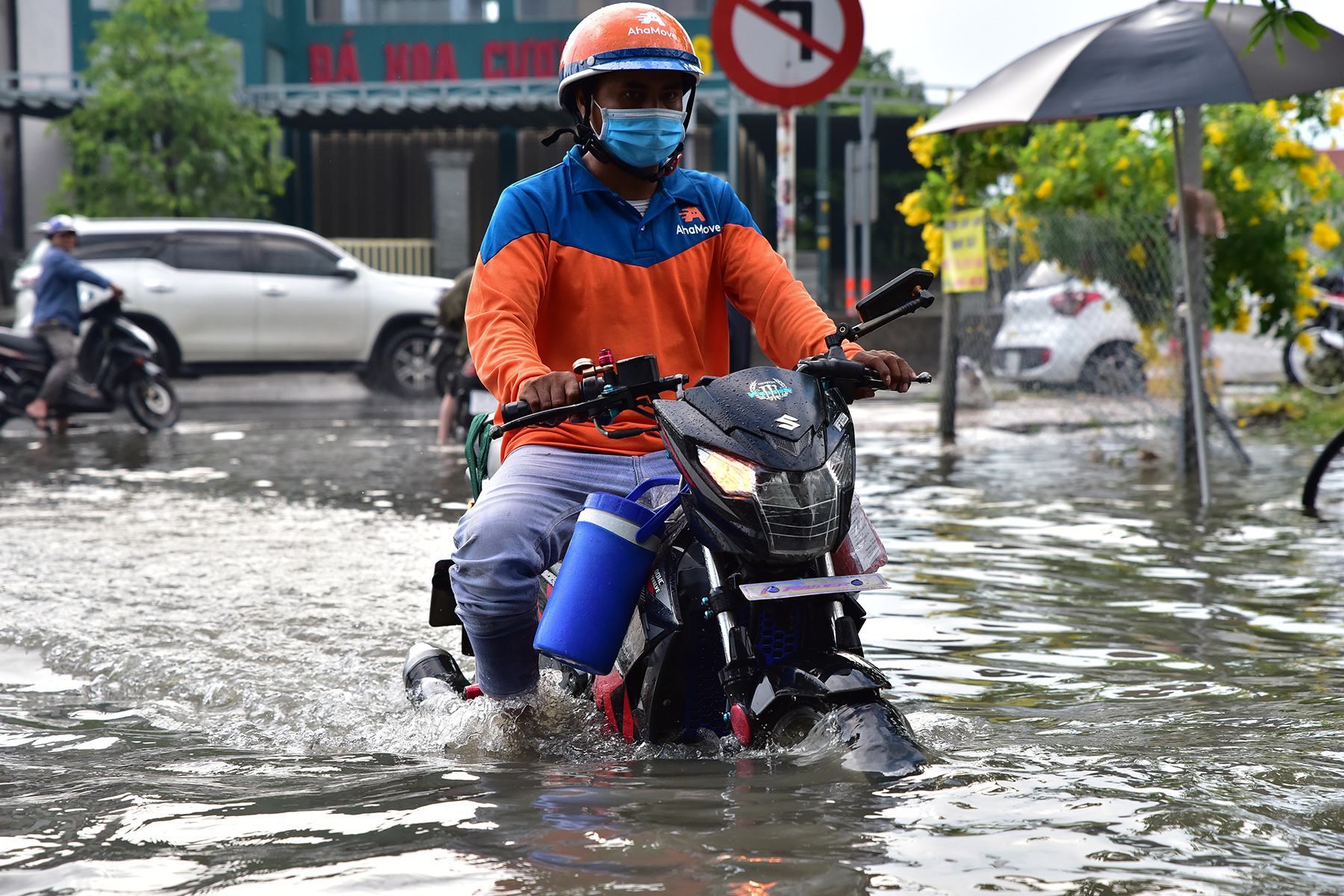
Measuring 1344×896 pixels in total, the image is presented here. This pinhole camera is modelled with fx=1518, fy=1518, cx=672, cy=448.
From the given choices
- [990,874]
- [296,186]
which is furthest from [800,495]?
[296,186]

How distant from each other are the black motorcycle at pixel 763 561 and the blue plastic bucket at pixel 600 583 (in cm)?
5

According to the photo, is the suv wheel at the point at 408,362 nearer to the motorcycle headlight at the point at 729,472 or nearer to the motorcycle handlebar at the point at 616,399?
the motorcycle handlebar at the point at 616,399

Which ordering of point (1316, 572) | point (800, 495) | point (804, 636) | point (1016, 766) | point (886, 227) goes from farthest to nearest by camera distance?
point (886, 227) < point (1316, 572) < point (1016, 766) < point (804, 636) < point (800, 495)

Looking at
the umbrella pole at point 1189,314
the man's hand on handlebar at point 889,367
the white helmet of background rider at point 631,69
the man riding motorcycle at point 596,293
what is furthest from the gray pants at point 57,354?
the man's hand on handlebar at point 889,367

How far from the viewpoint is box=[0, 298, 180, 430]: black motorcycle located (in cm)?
1352

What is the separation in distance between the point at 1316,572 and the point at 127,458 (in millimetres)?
8408

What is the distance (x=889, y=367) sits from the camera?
3.10 metres

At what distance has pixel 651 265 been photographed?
3.62 meters

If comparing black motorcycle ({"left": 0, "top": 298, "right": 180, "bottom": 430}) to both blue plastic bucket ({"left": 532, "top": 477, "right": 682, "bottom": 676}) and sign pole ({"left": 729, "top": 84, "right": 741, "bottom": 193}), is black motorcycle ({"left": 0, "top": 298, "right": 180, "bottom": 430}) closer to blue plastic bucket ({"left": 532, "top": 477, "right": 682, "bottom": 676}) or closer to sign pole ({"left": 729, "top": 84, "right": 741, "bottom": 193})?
sign pole ({"left": 729, "top": 84, "right": 741, "bottom": 193})

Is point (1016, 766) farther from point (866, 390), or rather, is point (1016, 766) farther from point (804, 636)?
point (866, 390)

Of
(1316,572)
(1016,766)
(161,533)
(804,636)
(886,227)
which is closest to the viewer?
(804,636)

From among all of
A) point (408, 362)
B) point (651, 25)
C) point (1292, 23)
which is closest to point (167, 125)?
point (408, 362)

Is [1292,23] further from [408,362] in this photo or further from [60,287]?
[408,362]

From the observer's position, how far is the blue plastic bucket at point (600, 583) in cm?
312
